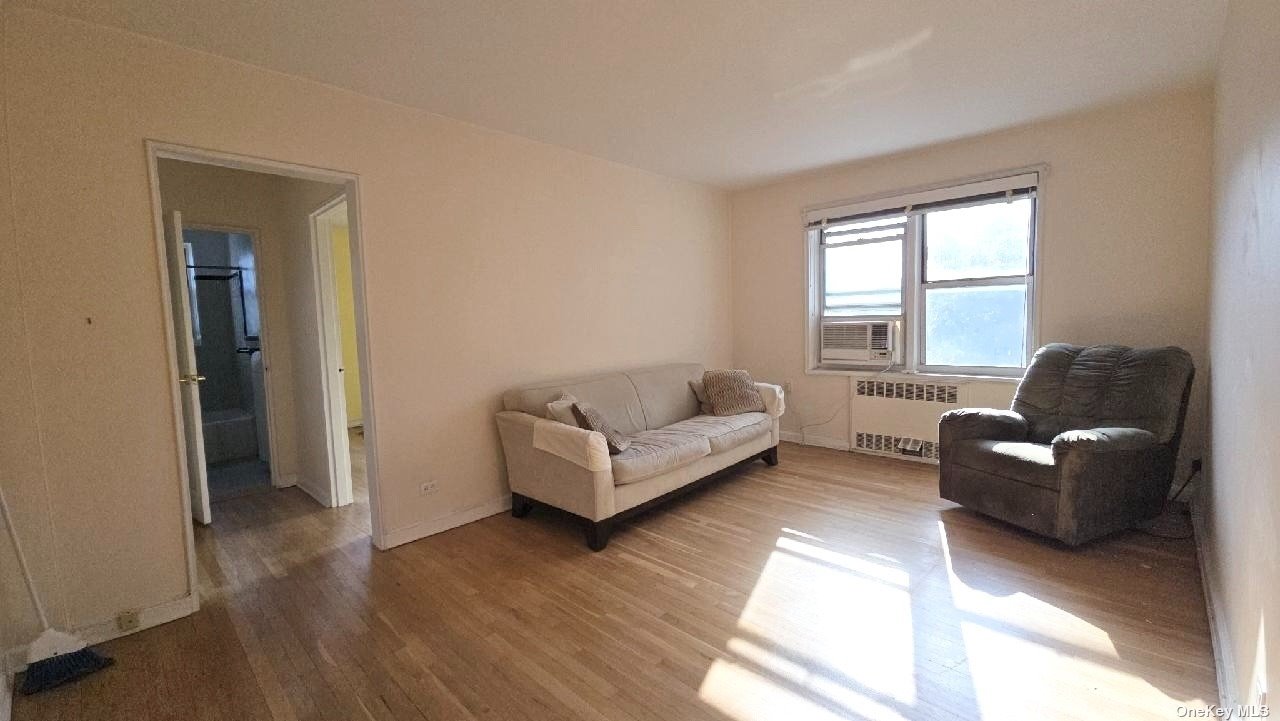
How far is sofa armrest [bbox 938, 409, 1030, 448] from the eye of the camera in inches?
123

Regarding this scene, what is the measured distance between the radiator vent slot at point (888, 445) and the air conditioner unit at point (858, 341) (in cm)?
66

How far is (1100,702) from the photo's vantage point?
1.66 m

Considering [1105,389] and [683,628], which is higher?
[1105,389]

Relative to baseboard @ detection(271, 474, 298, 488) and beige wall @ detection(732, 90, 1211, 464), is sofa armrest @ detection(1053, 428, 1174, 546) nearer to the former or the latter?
beige wall @ detection(732, 90, 1211, 464)

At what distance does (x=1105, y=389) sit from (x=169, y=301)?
4953 millimetres

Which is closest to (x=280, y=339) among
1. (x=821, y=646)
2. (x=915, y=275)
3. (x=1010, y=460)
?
(x=821, y=646)

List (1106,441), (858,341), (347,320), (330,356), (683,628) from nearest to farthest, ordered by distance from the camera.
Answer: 1. (683,628)
2. (1106,441)
3. (330,356)
4. (858,341)
5. (347,320)

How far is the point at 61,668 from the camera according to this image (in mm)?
1925

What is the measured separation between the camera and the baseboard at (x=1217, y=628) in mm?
1626

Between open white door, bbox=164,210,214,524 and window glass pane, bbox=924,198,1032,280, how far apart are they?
528cm

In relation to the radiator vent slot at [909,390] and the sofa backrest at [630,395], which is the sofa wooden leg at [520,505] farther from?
the radiator vent slot at [909,390]

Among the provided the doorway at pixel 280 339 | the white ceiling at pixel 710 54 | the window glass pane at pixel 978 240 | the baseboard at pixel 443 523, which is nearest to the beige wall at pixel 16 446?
the white ceiling at pixel 710 54

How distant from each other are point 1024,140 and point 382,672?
489 cm

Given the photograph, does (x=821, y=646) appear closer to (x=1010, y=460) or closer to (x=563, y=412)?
(x=1010, y=460)
